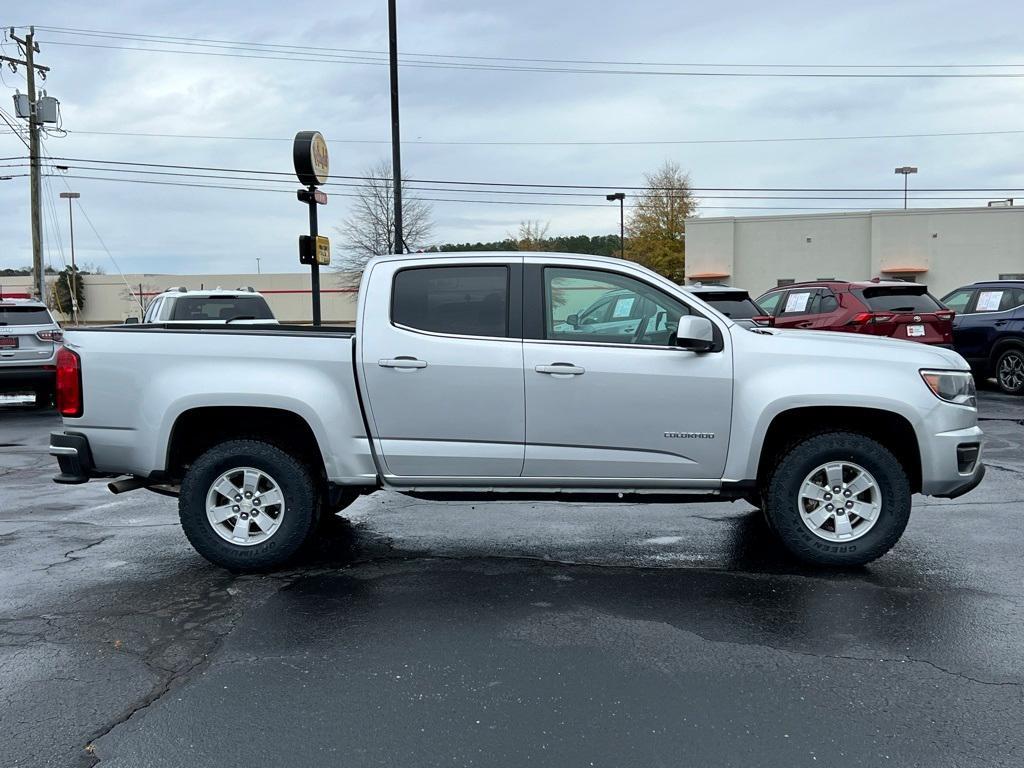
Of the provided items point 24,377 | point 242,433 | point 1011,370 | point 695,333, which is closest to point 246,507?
point 242,433

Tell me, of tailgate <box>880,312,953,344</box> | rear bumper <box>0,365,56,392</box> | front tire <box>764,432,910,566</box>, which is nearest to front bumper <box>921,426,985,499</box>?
front tire <box>764,432,910,566</box>

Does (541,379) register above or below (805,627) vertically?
above

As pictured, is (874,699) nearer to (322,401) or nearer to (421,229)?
(322,401)

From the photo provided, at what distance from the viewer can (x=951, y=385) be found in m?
5.27

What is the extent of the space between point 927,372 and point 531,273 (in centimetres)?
244

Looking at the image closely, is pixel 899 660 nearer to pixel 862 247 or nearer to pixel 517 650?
pixel 517 650

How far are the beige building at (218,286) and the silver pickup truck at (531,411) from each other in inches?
2420

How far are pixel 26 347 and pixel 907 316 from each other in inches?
547

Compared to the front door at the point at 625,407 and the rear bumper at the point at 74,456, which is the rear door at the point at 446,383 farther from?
the rear bumper at the point at 74,456

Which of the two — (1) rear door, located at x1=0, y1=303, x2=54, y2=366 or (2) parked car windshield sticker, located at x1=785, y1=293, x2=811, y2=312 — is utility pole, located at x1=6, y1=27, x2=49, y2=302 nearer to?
(1) rear door, located at x1=0, y1=303, x2=54, y2=366

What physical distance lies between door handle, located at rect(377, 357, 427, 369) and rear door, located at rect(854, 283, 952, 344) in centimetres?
1036

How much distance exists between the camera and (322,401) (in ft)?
17.3

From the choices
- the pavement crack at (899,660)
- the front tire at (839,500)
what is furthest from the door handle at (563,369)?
the pavement crack at (899,660)

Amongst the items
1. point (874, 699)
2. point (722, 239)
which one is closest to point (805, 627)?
point (874, 699)
